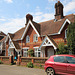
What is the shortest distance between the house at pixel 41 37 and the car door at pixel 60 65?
8296 millimetres

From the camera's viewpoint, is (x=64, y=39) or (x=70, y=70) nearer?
(x=70, y=70)

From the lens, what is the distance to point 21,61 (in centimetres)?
1430

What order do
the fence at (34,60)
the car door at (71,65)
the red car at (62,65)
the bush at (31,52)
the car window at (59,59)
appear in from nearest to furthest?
1. the car door at (71,65)
2. the red car at (62,65)
3. the car window at (59,59)
4. the fence at (34,60)
5. the bush at (31,52)

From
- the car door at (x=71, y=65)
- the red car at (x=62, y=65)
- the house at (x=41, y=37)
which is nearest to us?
the car door at (x=71, y=65)

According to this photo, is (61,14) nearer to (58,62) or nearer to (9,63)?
(9,63)

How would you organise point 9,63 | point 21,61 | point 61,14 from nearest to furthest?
point 21,61 < point 9,63 < point 61,14

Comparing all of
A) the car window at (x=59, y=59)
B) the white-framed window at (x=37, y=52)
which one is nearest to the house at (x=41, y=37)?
the white-framed window at (x=37, y=52)

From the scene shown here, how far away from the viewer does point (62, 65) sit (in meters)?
7.43

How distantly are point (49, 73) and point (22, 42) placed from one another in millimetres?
14900

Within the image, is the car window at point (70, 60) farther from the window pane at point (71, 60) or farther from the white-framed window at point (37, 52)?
the white-framed window at point (37, 52)

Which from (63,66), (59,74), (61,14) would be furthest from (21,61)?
(61,14)

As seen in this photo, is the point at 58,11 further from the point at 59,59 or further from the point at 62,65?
the point at 62,65

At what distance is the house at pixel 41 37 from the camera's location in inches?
674

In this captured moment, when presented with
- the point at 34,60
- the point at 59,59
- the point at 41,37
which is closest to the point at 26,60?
the point at 34,60
